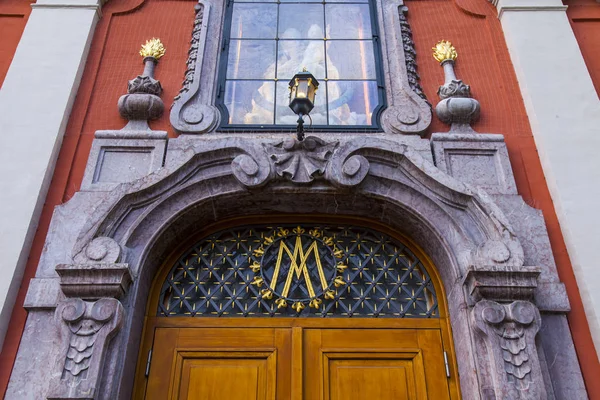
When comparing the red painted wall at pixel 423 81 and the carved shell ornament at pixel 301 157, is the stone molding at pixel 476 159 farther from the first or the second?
the carved shell ornament at pixel 301 157

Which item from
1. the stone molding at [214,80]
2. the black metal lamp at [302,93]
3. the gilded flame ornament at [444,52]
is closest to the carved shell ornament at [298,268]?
the black metal lamp at [302,93]

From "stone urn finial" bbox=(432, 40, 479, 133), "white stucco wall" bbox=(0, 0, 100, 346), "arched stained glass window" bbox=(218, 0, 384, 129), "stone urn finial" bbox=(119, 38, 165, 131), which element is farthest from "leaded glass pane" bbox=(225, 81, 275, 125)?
"stone urn finial" bbox=(432, 40, 479, 133)

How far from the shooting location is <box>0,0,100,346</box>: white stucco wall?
4613mm

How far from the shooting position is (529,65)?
5.68 m

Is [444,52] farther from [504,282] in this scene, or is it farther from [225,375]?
[225,375]

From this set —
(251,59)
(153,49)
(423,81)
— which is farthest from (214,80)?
(423,81)

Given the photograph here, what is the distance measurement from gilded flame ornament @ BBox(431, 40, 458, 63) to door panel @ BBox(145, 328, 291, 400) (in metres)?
2.93

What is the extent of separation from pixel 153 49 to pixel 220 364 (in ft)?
9.93

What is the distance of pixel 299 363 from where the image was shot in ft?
14.8

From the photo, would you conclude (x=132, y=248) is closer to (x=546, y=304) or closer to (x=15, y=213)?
(x=15, y=213)

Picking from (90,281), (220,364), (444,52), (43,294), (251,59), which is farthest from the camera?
(251,59)

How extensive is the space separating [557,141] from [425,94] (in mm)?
1200

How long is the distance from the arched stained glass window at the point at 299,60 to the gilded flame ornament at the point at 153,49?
0.59 metres

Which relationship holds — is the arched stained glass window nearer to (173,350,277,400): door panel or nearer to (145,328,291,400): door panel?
(145,328,291,400): door panel
